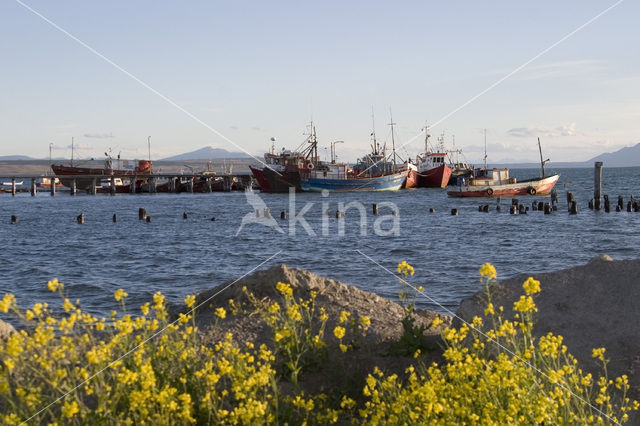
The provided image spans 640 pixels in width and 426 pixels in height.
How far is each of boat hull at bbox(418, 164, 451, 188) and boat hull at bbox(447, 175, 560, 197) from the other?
21528 millimetres

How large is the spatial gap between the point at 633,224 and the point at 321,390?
3518 cm

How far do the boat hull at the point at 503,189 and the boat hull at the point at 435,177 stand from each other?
21.5m

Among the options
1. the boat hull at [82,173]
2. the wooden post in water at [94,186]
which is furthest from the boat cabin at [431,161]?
the wooden post in water at [94,186]

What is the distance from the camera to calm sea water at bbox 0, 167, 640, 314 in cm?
1723

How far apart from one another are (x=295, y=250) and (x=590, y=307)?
745 inches

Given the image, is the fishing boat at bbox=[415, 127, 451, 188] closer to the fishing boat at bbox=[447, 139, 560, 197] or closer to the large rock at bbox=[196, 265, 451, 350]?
the fishing boat at bbox=[447, 139, 560, 197]

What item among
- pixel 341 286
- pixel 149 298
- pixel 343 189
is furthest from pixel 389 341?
pixel 343 189

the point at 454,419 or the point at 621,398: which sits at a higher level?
the point at 454,419

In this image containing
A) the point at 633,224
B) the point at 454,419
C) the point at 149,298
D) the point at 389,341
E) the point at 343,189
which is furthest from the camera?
the point at 343,189

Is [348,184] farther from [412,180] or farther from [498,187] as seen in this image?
[498,187]

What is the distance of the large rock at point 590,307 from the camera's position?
253 inches

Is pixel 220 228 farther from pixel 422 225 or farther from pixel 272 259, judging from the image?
pixel 272 259

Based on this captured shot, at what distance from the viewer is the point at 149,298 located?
48.9 feet

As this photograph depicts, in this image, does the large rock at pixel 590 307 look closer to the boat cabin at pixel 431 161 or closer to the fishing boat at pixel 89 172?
the boat cabin at pixel 431 161
